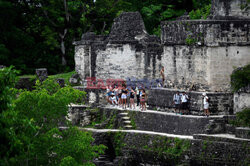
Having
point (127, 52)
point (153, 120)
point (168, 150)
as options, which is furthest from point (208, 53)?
point (127, 52)

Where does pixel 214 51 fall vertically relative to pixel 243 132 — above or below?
above

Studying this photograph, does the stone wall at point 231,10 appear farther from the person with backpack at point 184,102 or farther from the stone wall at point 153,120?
the stone wall at point 153,120

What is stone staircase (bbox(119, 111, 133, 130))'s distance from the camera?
127ft

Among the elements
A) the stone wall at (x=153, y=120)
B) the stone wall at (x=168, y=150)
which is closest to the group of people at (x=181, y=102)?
the stone wall at (x=153, y=120)

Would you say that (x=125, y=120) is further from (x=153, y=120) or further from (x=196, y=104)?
(x=196, y=104)

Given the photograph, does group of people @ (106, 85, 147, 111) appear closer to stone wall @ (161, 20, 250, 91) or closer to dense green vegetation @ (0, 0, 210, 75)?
stone wall @ (161, 20, 250, 91)

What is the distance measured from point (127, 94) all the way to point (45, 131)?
1262 centimetres

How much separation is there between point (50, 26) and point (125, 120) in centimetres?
2470

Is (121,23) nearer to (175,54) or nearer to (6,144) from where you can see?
(175,54)

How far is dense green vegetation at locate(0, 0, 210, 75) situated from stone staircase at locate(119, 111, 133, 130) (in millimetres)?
20555

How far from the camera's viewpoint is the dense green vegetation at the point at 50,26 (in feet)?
197

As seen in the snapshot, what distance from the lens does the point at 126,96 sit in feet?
133

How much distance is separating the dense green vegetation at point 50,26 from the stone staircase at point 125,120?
20555mm

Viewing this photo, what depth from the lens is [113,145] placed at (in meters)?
38.0
